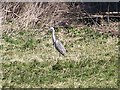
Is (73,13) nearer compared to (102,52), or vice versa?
(102,52)

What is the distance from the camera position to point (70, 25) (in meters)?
19.6

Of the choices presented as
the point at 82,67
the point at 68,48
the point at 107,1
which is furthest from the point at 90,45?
the point at 107,1

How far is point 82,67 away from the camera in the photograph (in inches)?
440

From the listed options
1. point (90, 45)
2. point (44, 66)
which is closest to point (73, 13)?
point (90, 45)

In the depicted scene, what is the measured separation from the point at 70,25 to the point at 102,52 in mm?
6267

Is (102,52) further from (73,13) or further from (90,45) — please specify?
(73,13)

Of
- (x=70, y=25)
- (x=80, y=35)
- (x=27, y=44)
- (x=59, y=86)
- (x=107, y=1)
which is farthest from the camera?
(x=107, y=1)

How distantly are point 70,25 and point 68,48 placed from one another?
5436 millimetres

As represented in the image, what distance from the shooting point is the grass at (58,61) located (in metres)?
9.91

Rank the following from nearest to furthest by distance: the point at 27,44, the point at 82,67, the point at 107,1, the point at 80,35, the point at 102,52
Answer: the point at 82,67 → the point at 102,52 → the point at 27,44 → the point at 80,35 → the point at 107,1

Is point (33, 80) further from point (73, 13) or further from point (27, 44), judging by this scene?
point (73, 13)

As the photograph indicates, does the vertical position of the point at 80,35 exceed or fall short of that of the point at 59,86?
it falls short

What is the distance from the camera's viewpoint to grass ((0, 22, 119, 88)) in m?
9.91

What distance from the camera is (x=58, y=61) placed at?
11.7 m
